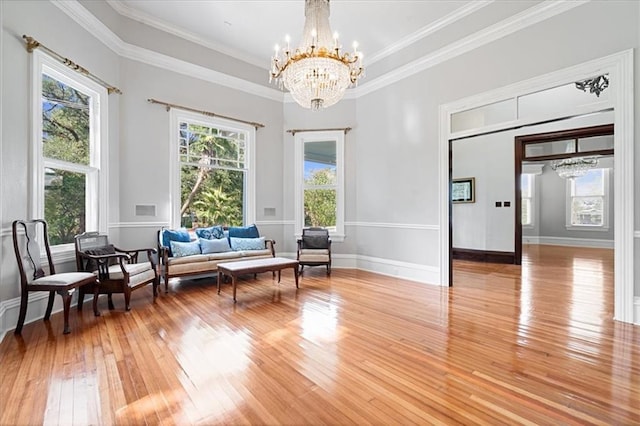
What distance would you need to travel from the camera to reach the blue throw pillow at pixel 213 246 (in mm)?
4852

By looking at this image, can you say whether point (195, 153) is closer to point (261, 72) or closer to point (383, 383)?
point (261, 72)

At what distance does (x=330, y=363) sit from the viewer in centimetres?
228

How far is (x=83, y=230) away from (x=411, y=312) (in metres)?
4.27

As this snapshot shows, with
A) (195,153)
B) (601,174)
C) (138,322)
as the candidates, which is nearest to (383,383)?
(138,322)

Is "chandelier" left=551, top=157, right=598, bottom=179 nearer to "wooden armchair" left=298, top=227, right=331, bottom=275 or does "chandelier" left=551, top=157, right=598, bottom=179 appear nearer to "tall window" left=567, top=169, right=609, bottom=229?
"tall window" left=567, top=169, right=609, bottom=229

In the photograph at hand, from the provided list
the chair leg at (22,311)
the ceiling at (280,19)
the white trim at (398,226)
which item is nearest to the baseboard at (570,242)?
the white trim at (398,226)

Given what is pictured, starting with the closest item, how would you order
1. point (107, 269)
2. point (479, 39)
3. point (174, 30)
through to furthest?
point (107, 269)
point (479, 39)
point (174, 30)

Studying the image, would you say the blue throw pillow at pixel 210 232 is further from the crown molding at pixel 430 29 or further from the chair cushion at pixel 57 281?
the crown molding at pixel 430 29

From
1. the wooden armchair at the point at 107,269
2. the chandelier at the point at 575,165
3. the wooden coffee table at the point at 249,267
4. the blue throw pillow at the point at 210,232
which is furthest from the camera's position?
the chandelier at the point at 575,165

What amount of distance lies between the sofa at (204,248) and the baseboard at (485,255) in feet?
15.2

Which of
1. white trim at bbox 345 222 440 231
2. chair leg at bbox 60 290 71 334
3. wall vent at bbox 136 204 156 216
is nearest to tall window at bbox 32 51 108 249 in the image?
wall vent at bbox 136 204 156 216

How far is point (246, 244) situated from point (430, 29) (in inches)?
179

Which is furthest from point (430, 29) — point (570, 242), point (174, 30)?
point (570, 242)

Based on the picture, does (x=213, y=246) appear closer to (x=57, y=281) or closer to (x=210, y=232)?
(x=210, y=232)
